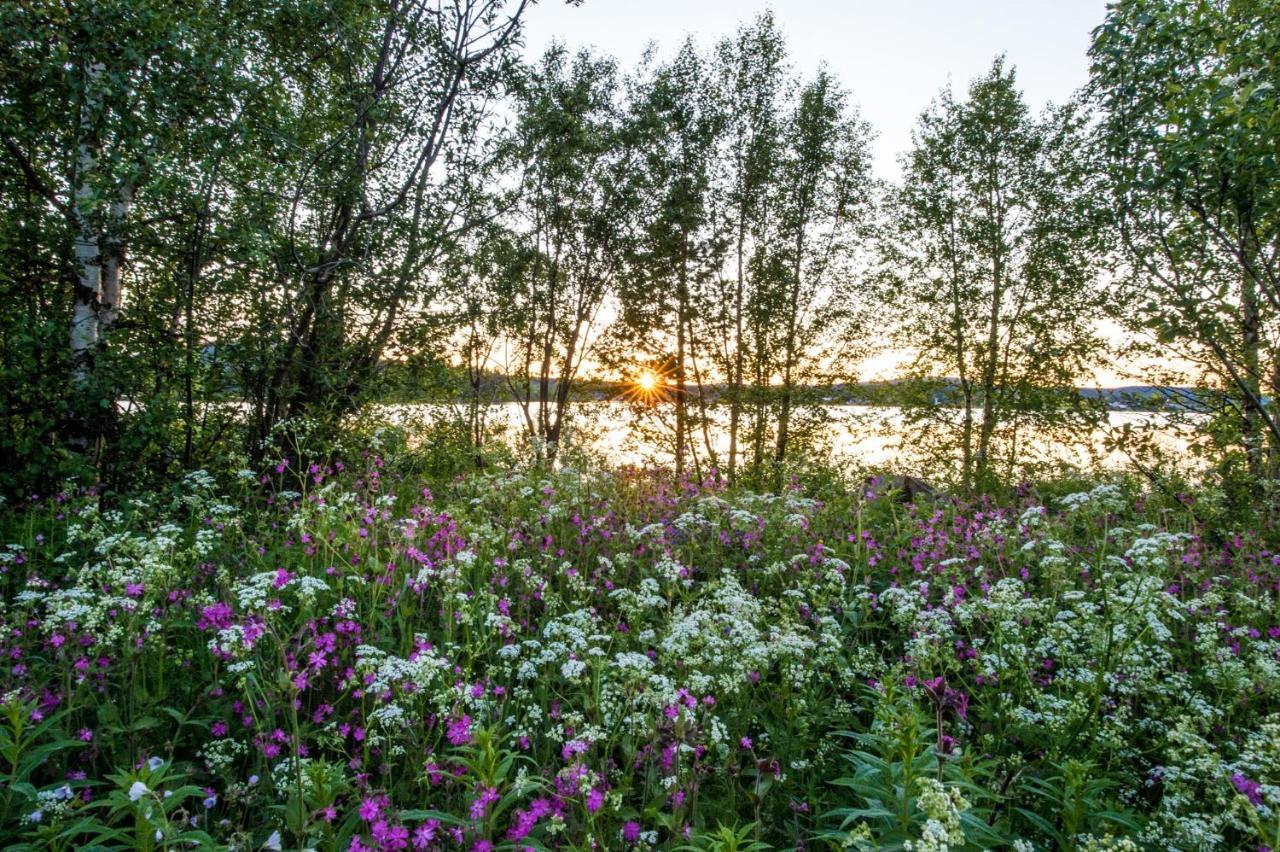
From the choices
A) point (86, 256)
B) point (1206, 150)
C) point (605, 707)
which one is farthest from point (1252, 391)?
point (86, 256)

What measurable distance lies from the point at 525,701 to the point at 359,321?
306 inches

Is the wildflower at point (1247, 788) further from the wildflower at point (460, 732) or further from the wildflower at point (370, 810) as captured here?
the wildflower at point (370, 810)

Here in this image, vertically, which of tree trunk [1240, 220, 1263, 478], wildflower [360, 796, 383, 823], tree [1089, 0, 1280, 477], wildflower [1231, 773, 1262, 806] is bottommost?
wildflower [1231, 773, 1262, 806]

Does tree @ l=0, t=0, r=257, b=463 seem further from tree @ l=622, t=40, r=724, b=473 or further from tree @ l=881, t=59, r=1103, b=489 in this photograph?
tree @ l=881, t=59, r=1103, b=489

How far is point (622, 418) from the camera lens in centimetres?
2262

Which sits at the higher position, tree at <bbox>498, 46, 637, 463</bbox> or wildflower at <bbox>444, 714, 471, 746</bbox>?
tree at <bbox>498, 46, 637, 463</bbox>

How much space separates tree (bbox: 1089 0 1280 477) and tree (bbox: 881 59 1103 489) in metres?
13.7

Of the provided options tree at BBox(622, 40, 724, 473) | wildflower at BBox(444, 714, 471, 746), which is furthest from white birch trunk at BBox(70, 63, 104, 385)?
tree at BBox(622, 40, 724, 473)

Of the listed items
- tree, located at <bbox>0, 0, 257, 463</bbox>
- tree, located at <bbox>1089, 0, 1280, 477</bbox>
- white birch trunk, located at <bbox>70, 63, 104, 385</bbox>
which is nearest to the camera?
tree, located at <bbox>1089, 0, 1280, 477</bbox>

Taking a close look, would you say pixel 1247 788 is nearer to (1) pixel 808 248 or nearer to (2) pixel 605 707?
(2) pixel 605 707

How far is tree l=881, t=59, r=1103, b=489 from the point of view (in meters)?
20.0

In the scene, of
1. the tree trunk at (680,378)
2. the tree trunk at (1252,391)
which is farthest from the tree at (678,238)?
the tree trunk at (1252,391)

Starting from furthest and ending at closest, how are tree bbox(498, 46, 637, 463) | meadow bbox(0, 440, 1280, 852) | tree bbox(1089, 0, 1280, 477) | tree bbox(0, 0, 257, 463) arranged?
tree bbox(498, 46, 637, 463)
tree bbox(0, 0, 257, 463)
tree bbox(1089, 0, 1280, 477)
meadow bbox(0, 440, 1280, 852)

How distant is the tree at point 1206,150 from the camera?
15.2 feet
